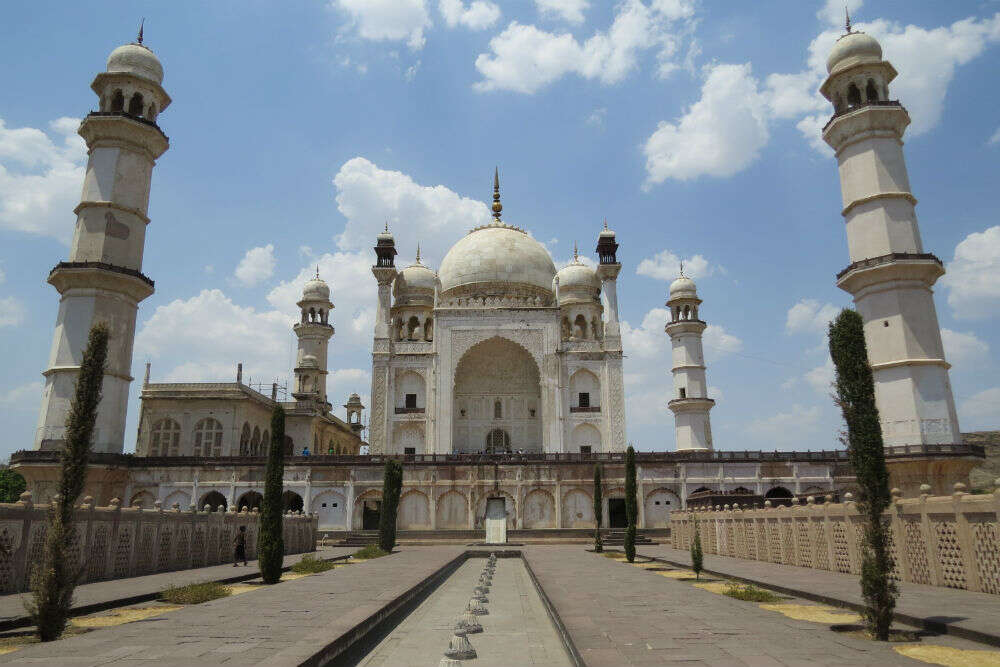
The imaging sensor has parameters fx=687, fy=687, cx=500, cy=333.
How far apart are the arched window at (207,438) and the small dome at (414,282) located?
13203mm

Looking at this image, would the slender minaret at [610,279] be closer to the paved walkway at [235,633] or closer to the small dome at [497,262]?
the small dome at [497,262]

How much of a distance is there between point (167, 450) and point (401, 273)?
54.5ft

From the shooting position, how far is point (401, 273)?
42969 mm

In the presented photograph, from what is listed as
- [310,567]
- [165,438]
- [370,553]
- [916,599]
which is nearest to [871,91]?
[916,599]

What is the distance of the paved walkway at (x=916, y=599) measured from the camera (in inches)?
265

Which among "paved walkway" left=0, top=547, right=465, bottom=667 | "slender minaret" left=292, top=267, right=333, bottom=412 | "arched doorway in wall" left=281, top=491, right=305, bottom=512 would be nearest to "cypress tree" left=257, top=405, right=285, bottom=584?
"paved walkway" left=0, top=547, right=465, bottom=667

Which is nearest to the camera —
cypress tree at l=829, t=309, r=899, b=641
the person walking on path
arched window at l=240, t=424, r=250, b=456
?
cypress tree at l=829, t=309, r=899, b=641

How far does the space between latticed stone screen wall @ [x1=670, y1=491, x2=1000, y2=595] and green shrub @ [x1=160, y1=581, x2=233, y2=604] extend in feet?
29.4

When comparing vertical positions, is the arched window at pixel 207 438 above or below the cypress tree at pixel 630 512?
above

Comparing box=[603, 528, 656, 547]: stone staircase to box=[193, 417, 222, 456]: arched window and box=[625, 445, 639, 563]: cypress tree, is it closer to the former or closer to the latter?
box=[625, 445, 639, 563]: cypress tree

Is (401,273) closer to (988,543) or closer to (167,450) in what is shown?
(167,450)

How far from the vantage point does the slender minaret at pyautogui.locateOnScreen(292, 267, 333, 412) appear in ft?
135

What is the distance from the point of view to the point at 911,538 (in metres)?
11.3

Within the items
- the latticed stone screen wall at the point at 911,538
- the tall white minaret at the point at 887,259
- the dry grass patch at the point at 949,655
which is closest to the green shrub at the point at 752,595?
the latticed stone screen wall at the point at 911,538
